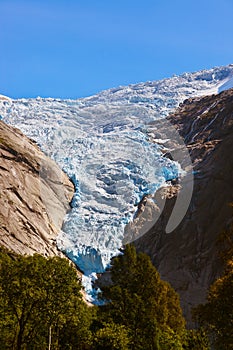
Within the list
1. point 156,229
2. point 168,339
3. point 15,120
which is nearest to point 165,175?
point 156,229

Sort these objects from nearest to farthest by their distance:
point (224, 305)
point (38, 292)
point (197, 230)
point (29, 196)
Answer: point (224, 305)
point (38, 292)
point (197, 230)
point (29, 196)

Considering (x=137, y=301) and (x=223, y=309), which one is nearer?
(x=223, y=309)

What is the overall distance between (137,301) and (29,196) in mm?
45406

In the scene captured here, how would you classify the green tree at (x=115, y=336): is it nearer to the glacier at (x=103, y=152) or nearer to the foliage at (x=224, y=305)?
the foliage at (x=224, y=305)

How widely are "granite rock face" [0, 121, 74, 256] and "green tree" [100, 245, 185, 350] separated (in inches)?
→ 1260

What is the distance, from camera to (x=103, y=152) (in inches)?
3519

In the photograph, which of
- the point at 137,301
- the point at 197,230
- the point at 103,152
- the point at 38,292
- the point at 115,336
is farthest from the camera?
the point at 103,152

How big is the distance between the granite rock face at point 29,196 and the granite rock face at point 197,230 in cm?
1366

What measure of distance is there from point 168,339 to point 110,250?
37699mm

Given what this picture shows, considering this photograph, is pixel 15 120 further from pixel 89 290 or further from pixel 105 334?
pixel 105 334

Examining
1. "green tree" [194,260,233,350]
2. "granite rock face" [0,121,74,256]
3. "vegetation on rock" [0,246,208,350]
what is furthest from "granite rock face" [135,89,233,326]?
"green tree" [194,260,233,350]

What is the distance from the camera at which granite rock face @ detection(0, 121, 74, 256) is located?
61469 mm

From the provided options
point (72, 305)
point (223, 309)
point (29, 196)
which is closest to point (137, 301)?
point (72, 305)

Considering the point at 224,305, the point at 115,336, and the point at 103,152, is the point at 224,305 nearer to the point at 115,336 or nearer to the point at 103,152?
the point at 115,336
